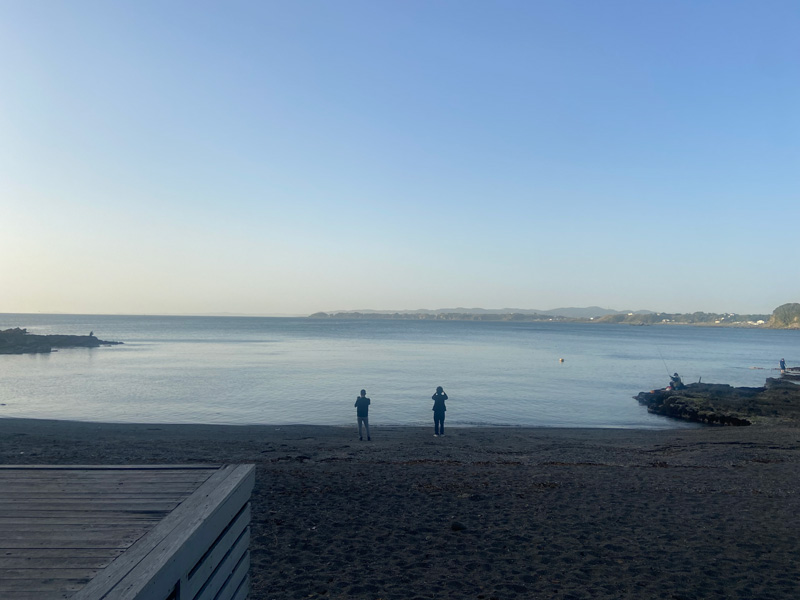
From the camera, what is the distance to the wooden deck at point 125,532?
288cm

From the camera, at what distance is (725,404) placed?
27.9 meters

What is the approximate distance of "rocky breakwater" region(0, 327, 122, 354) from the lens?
61.9m

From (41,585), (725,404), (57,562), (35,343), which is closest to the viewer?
(41,585)

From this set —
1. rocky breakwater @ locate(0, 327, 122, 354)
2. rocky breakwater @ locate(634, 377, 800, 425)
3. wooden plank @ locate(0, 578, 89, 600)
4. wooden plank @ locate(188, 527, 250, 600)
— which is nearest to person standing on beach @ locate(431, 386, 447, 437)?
rocky breakwater @ locate(634, 377, 800, 425)

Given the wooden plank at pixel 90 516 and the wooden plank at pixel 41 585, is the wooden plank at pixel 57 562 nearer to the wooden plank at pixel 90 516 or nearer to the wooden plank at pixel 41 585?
the wooden plank at pixel 41 585

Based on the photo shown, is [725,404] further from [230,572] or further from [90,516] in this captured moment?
[90,516]

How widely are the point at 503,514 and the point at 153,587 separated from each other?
710 cm

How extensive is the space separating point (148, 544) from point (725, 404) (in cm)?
3003

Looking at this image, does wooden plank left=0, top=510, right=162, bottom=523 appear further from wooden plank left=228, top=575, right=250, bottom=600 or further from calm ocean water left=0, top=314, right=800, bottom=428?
calm ocean water left=0, top=314, right=800, bottom=428

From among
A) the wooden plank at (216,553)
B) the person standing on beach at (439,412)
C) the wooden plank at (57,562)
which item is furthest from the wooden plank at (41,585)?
the person standing on beach at (439,412)

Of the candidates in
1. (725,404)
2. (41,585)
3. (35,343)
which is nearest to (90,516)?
(41,585)

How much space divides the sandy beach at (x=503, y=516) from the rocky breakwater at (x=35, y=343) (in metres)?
52.7

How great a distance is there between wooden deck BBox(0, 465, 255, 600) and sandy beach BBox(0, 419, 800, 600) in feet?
7.22

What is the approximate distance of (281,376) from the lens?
39531mm
